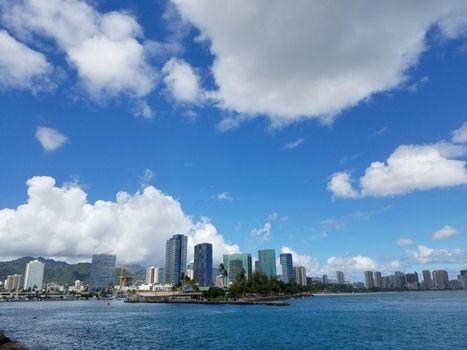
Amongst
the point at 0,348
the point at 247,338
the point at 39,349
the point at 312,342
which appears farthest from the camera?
the point at 247,338

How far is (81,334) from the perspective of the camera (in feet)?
255

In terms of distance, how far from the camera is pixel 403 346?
Answer: 59.7 m

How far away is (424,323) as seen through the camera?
9112cm

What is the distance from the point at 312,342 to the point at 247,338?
12.5 meters

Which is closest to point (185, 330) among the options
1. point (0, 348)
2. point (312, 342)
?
point (312, 342)

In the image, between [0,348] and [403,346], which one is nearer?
[0,348]

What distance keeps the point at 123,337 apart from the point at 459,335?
64.8m

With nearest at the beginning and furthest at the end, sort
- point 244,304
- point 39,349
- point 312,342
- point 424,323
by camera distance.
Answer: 1. point 39,349
2. point 312,342
3. point 424,323
4. point 244,304

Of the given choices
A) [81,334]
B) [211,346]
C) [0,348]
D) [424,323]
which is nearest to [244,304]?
[424,323]

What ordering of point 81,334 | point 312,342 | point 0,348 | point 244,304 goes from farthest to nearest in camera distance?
1. point 244,304
2. point 81,334
3. point 312,342
4. point 0,348

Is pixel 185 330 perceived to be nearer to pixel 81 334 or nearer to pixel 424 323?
pixel 81 334

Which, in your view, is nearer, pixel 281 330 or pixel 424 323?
pixel 281 330

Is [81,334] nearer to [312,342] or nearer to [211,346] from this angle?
[211,346]

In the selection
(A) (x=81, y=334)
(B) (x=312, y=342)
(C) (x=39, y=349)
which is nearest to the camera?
(C) (x=39, y=349)
